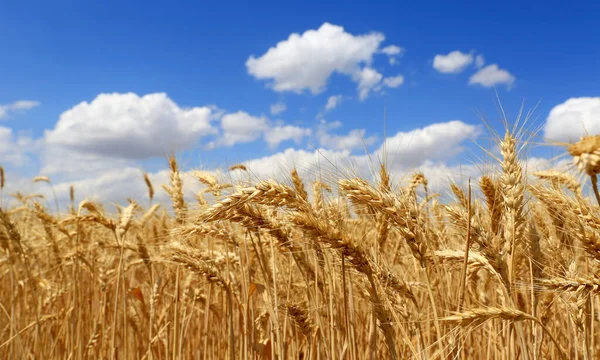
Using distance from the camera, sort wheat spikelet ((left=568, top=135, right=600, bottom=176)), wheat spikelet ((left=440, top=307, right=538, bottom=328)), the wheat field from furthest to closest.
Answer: the wheat field
wheat spikelet ((left=440, top=307, right=538, bottom=328))
wheat spikelet ((left=568, top=135, right=600, bottom=176))

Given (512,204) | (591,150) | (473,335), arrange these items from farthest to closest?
(473,335) → (512,204) → (591,150)

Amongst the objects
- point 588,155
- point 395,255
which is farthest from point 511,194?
point 395,255

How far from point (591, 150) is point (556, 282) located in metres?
0.71

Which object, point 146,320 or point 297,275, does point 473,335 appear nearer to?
point 297,275

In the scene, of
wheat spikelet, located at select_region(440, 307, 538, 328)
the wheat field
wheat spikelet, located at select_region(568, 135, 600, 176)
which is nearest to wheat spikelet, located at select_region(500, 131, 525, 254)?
the wheat field

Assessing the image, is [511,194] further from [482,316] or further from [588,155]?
[588,155]

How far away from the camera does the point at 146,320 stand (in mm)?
3869

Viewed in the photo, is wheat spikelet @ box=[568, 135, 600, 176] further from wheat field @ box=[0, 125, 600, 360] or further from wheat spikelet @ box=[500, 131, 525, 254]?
wheat spikelet @ box=[500, 131, 525, 254]

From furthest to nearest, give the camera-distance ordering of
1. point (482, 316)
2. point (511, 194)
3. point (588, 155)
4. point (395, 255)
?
point (395, 255), point (511, 194), point (482, 316), point (588, 155)

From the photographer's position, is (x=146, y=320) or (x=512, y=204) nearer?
(x=512, y=204)

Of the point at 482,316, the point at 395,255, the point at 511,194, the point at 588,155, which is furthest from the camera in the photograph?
the point at 395,255

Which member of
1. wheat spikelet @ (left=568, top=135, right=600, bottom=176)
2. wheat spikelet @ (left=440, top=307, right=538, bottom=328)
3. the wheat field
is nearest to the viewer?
wheat spikelet @ (left=568, top=135, right=600, bottom=176)

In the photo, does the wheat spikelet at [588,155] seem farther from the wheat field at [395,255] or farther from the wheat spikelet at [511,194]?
the wheat spikelet at [511,194]

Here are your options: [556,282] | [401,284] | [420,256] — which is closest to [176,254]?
[401,284]
